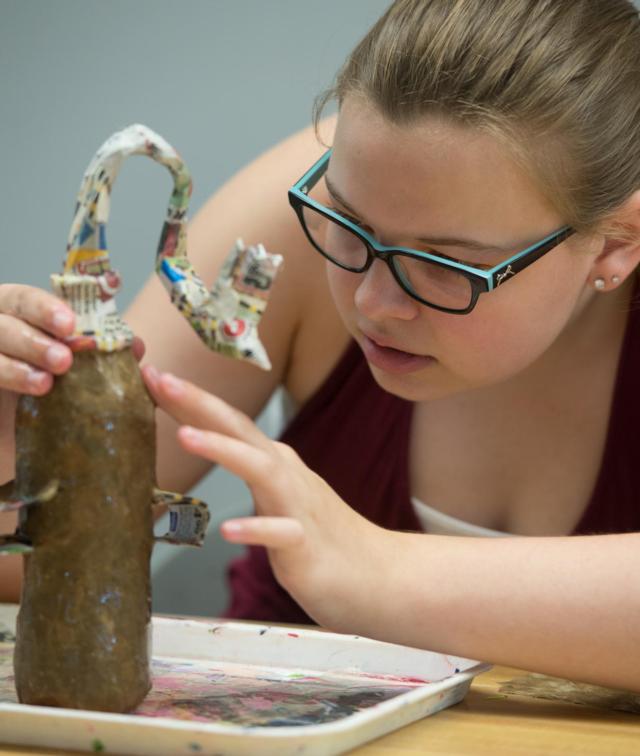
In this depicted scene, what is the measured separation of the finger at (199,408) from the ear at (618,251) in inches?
19.8

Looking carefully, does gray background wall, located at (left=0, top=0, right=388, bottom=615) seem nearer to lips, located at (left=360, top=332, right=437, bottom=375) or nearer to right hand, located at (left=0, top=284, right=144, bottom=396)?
lips, located at (left=360, top=332, right=437, bottom=375)

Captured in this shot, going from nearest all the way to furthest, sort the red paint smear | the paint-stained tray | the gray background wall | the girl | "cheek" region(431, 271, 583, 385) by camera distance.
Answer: the paint-stained tray
the girl
the red paint smear
"cheek" region(431, 271, 583, 385)
the gray background wall

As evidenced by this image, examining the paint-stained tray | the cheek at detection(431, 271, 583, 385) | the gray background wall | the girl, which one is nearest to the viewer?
the paint-stained tray

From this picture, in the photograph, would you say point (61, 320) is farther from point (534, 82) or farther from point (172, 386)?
point (534, 82)

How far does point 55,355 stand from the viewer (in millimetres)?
809

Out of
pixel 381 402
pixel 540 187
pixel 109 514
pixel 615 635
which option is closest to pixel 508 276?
pixel 540 187

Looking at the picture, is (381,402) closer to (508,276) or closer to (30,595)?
(508,276)

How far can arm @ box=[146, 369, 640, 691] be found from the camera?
0.91 m

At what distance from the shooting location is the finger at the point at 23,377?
814 millimetres

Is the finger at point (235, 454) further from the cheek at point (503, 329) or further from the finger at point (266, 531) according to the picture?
the cheek at point (503, 329)

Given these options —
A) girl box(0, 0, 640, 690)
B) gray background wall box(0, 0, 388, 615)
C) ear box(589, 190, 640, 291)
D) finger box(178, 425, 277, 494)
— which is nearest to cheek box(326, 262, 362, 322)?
girl box(0, 0, 640, 690)

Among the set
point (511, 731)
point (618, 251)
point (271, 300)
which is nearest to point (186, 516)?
point (511, 731)

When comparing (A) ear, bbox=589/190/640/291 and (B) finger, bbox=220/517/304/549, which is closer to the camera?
(B) finger, bbox=220/517/304/549

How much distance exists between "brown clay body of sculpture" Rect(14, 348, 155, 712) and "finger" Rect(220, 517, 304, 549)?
0.28 ft
